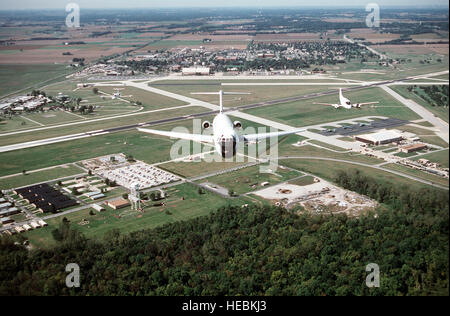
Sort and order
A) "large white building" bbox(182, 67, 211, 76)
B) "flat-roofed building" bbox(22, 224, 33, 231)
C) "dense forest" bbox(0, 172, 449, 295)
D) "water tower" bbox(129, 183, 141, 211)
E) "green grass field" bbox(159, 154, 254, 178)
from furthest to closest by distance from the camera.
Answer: "large white building" bbox(182, 67, 211, 76), "green grass field" bbox(159, 154, 254, 178), "water tower" bbox(129, 183, 141, 211), "flat-roofed building" bbox(22, 224, 33, 231), "dense forest" bbox(0, 172, 449, 295)

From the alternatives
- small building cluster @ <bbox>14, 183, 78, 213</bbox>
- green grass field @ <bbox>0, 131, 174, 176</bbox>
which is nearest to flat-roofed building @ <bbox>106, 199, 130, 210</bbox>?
small building cluster @ <bbox>14, 183, 78, 213</bbox>

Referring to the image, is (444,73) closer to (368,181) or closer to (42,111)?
(368,181)

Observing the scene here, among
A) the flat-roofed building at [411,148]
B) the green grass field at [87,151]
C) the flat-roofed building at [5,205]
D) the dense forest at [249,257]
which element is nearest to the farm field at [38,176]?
the green grass field at [87,151]

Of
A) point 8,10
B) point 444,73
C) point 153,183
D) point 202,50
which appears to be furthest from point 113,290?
point 202,50

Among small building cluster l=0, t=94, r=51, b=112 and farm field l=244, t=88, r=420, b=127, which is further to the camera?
small building cluster l=0, t=94, r=51, b=112

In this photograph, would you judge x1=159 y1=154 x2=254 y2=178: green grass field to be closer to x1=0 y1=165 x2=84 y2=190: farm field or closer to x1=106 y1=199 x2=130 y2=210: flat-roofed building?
x1=106 y1=199 x2=130 y2=210: flat-roofed building
